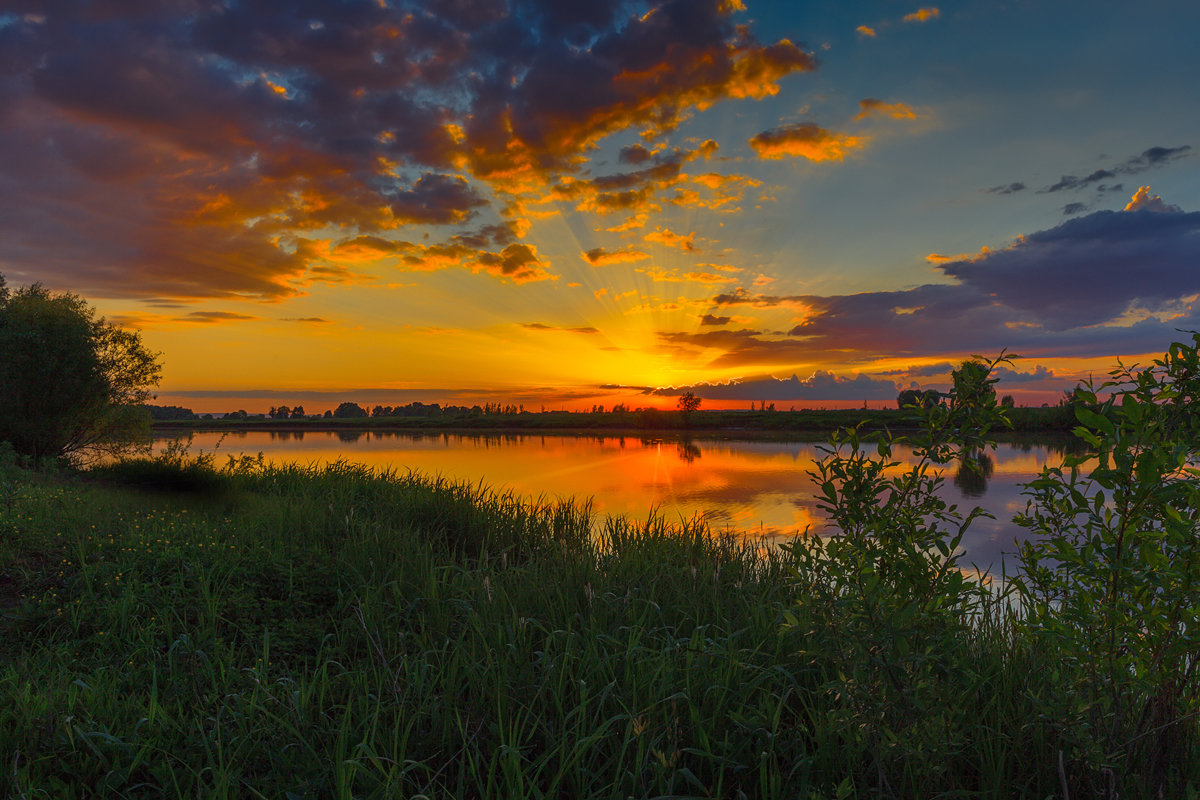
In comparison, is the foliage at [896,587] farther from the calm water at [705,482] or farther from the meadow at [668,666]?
the calm water at [705,482]

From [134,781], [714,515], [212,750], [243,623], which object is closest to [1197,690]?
[212,750]

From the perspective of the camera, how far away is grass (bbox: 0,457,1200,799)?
2.89 m

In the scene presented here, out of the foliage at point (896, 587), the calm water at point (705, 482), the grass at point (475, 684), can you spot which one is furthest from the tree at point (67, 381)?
the foliage at point (896, 587)

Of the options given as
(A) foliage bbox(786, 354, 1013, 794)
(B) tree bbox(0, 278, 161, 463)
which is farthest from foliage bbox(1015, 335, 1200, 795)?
(B) tree bbox(0, 278, 161, 463)

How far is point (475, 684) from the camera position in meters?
3.76

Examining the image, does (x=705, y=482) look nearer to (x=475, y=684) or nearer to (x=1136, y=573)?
(x=475, y=684)

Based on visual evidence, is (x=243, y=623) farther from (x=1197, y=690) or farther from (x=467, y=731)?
(x=1197, y=690)

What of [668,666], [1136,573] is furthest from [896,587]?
[668,666]

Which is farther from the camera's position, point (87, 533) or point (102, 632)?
point (87, 533)

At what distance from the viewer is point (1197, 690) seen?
2.86 m

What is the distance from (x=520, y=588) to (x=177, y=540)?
4.24 metres

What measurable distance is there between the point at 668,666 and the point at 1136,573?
2398 millimetres

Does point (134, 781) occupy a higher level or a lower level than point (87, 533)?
lower

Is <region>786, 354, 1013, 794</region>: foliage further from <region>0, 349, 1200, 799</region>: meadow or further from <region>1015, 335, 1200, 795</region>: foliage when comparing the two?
<region>1015, 335, 1200, 795</region>: foliage
